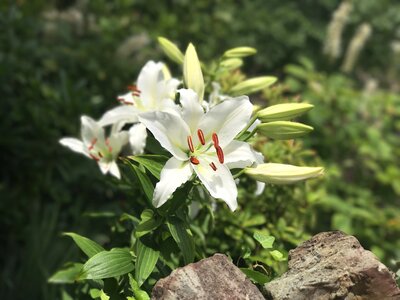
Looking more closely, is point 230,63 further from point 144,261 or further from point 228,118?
point 144,261

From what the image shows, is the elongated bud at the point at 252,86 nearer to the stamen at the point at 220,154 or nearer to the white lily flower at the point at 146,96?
the white lily flower at the point at 146,96

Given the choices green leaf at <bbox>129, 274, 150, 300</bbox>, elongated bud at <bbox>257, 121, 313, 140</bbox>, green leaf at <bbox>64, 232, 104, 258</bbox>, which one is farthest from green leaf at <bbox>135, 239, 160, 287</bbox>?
elongated bud at <bbox>257, 121, 313, 140</bbox>

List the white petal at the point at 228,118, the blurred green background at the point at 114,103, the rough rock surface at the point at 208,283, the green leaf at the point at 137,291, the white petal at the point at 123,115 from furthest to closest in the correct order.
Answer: the blurred green background at the point at 114,103
the white petal at the point at 123,115
the white petal at the point at 228,118
the green leaf at the point at 137,291
the rough rock surface at the point at 208,283


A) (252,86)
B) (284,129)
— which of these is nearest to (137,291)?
(284,129)

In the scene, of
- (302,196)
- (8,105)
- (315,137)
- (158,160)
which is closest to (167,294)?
(158,160)

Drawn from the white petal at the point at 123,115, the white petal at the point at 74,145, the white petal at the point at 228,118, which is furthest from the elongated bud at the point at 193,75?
the white petal at the point at 74,145

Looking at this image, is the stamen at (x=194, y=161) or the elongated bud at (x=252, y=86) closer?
the stamen at (x=194, y=161)
